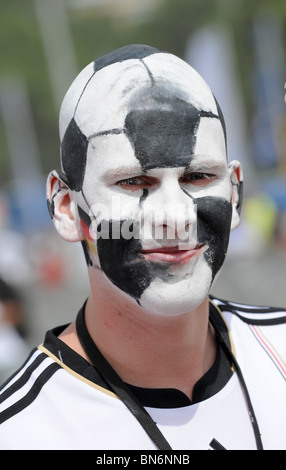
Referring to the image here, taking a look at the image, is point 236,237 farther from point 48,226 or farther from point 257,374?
point 257,374

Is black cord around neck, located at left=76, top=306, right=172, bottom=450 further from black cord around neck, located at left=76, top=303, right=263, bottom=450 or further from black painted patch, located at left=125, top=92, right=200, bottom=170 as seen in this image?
black painted patch, located at left=125, top=92, right=200, bottom=170

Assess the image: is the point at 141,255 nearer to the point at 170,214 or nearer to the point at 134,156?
the point at 170,214

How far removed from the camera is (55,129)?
123 ft

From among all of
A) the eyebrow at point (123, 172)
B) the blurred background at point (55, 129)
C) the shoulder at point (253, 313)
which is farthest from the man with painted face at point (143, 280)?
the blurred background at point (55, 129)

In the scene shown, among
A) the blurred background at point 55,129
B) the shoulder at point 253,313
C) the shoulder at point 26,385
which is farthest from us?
the blurred background at point 55,129

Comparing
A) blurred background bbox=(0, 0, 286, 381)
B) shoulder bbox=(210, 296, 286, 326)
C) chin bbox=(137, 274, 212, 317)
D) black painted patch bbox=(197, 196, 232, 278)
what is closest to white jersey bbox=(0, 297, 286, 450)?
shoulder bbox=(210, 296, 286, 326)

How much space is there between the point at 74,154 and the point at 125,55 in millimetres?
384

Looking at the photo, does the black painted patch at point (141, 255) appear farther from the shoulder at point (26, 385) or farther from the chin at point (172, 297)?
the shoulder at point (26, 385)

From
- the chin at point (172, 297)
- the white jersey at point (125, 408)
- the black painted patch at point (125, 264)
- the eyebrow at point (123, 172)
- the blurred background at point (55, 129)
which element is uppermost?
the eyebrow at point (123, 172)

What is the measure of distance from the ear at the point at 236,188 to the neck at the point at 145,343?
355 mm

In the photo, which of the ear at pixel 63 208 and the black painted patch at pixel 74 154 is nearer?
the black painted patch at pixel 74 154

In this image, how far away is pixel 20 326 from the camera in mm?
6254

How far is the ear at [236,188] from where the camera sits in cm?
221

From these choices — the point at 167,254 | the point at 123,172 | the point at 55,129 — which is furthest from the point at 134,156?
the point at 55,129
